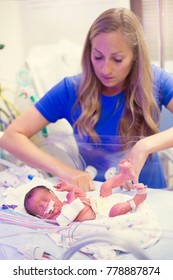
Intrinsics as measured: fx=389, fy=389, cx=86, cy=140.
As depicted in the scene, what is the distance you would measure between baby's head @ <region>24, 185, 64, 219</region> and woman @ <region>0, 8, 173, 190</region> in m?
0.15

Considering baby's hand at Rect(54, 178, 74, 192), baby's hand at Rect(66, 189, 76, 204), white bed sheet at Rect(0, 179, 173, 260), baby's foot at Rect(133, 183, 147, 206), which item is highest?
baby's foot at Rect(133, 183, 147, 206)

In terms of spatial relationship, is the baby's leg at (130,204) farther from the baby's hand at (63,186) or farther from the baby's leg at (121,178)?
the baby's hand at (63,186)

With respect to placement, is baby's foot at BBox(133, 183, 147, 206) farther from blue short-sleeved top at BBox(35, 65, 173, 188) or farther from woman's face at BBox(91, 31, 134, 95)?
woman's face at BBox(91, 31, 134, 95)

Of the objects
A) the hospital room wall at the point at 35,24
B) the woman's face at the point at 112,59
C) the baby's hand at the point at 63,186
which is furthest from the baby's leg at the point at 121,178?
the hospital room wall at the point at 35,24

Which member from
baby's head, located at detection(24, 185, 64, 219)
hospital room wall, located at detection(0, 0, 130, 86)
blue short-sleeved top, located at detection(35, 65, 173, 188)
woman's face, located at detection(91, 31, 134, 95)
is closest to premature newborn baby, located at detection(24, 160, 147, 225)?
baby's head, located at detection(24, 185, 64, 219)

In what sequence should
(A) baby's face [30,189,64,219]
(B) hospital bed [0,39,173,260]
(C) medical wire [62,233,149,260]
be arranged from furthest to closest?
1. (A) baby's face [30,189,64,219]
2. (B) hospital bed [0,39,173,260]
3. (C) medical wire [62,233,149,260]

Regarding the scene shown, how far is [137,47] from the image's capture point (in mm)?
1121

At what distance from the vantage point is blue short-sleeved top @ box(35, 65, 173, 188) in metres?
1.23

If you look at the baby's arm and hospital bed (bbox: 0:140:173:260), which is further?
the baby's arm

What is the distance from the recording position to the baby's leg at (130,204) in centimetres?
102

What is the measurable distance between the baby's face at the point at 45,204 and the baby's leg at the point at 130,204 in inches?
6.5

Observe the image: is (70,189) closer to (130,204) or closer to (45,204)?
(45,204)

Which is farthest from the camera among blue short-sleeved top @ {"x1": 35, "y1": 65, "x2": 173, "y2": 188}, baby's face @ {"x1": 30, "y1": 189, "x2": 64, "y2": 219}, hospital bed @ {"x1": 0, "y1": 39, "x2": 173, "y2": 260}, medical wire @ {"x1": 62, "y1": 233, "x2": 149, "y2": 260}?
blue short-sleeved top @ {"x1": 35, "y1": 65, "x2": 173, "y2": 188}

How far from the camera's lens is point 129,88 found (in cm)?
120
